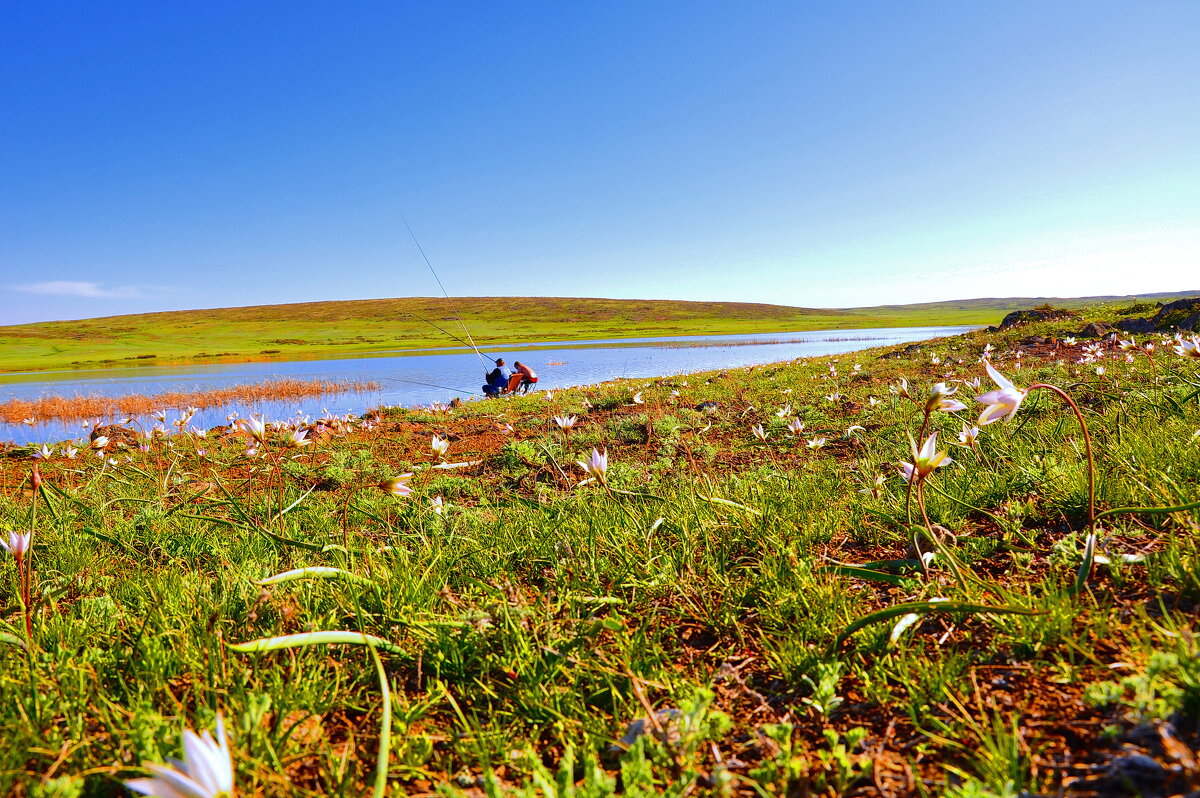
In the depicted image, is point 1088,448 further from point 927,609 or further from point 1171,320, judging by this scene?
point 1171,320

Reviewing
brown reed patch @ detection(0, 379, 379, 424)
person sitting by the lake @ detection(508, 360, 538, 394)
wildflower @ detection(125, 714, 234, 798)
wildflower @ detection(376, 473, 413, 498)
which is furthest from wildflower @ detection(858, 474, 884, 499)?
brown reed patch @ detection(0, 379, 379, 424)

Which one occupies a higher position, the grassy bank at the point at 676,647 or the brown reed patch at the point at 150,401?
the grassy bank at the point at 676,647

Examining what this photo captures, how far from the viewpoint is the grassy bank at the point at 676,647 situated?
1.48 meters

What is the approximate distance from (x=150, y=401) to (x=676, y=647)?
29.2 meters

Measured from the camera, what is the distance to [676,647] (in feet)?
7.08

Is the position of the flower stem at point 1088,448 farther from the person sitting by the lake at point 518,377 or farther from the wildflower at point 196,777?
the person sitting by the lake at point 518,377

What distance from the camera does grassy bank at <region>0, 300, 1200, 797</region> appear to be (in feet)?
4.87

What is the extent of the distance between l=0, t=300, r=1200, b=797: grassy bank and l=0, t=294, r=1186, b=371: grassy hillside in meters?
53.1

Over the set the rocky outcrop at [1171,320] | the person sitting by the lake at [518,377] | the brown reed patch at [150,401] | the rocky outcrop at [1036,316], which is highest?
the rocky outcrop at [1036,316]

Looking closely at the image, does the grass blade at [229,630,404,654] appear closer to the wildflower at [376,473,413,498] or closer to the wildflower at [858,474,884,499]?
the wildflower at [376,473,413,498]

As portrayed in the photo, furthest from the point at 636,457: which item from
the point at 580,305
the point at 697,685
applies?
the point at 580,305

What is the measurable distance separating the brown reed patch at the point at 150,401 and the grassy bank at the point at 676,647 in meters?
19.0

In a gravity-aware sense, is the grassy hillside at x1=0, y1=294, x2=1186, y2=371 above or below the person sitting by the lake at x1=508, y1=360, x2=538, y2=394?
above

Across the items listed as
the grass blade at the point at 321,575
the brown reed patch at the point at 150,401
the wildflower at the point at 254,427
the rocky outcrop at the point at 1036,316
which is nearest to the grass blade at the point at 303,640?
the grass blade at the point at 321,575
